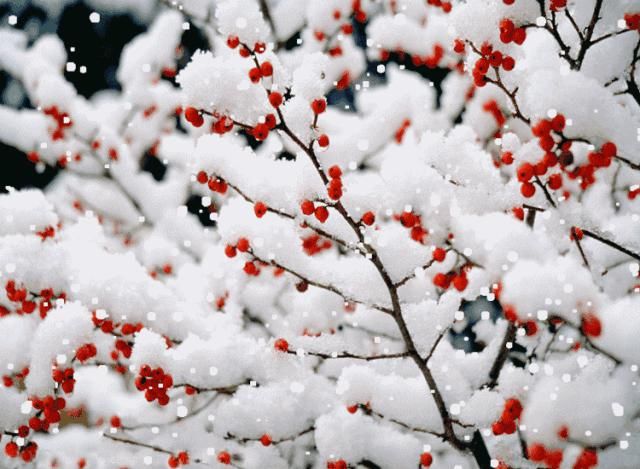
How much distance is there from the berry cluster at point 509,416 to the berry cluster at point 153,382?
1206 millimetres

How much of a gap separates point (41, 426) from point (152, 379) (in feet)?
1.89

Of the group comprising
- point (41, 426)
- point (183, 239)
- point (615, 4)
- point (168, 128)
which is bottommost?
point (41, 426)

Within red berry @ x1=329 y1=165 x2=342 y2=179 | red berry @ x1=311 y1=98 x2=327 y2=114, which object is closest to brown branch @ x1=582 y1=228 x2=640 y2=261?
red berry @ x1=329 y1=165 x2=342 y2=179

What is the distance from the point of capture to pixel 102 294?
233 cm

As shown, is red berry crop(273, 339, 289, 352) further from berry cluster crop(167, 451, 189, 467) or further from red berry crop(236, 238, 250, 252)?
berry cluster crop(167, 451, 189, 467)

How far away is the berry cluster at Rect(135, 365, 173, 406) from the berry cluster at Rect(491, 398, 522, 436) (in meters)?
1.21

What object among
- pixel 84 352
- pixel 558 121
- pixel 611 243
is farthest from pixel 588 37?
pixel 84 352

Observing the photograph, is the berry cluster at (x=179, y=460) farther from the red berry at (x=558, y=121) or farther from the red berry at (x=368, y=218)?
the red berry at (x=558, y=121)

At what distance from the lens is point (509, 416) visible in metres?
1.76

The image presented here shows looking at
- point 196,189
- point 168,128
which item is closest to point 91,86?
point 168,128

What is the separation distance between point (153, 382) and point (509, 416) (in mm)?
1280

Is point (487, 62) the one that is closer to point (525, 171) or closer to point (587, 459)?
point (525, 171)

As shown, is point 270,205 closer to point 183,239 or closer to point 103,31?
point 183,239

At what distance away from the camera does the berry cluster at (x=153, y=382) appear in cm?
204
